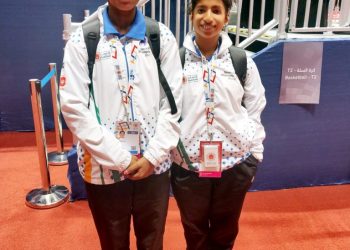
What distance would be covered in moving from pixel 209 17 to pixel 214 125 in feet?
1.49

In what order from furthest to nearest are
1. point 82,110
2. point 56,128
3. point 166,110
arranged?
point 56,128 → point 166,110 → point 82,110

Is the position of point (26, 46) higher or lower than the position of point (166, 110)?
higher

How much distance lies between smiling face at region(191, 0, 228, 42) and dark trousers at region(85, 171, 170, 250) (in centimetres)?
62

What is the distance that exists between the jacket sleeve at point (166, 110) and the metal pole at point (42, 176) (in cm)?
152

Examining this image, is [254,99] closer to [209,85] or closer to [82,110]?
[209,85]

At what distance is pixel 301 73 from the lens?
273 centimetres

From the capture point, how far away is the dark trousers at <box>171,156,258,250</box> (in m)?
1.68

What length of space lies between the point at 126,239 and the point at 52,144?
2690 millimetres

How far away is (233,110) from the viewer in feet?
5.35

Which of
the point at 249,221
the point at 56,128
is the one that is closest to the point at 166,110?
the point at 249,221

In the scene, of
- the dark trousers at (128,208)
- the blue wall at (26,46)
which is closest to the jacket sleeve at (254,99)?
the dark trousers at (128,208)

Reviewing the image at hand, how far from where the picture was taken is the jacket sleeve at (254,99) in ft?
5.43

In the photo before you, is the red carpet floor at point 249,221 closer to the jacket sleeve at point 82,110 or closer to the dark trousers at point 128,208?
the dark trousers at point 128,208

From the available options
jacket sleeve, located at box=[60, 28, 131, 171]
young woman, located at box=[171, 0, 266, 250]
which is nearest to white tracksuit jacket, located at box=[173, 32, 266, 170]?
young woman, located at box=[171, 0, 266, 250]
